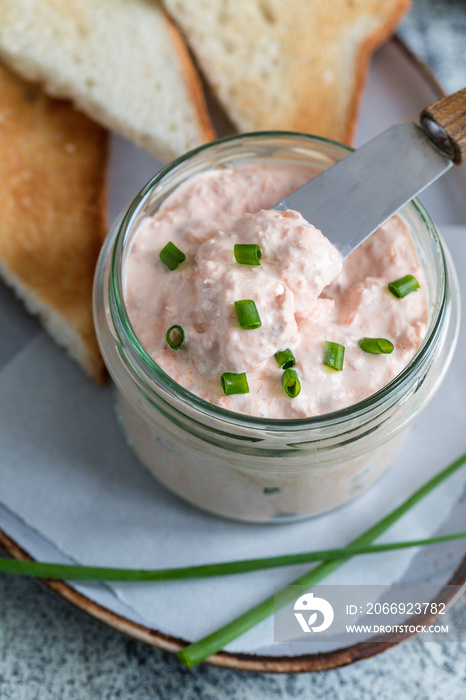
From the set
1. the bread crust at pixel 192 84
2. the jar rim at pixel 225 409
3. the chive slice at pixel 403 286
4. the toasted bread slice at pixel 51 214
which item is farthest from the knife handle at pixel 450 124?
the toasted bread slice at pixel 51 214

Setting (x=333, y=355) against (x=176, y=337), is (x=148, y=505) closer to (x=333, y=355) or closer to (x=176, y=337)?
(x=176, y=337)

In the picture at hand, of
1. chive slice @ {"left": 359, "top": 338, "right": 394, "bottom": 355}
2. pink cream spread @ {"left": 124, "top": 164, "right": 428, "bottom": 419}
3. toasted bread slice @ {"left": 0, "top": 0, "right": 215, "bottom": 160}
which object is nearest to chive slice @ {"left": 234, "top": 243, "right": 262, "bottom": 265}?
pink cream spread @ {"left": 124, "top": 164, "right": 428, "bottom": 419}

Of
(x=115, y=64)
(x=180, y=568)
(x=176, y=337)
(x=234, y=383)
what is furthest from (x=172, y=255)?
(x=115, y=64)

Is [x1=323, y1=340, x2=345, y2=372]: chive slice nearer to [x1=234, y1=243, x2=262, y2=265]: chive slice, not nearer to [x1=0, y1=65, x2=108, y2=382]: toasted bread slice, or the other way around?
[x1=234, y1=243, x2=262, y2=265]: chive slice

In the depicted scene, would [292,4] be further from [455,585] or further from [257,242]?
[455,585]

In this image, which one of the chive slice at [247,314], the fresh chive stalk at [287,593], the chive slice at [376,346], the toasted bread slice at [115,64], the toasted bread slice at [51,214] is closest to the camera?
the chive slice at [247,314]

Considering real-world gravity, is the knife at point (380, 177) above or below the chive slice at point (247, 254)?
above

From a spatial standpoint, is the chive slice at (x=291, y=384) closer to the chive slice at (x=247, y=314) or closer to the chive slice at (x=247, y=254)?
the chive slice at (x=247, y=314)
